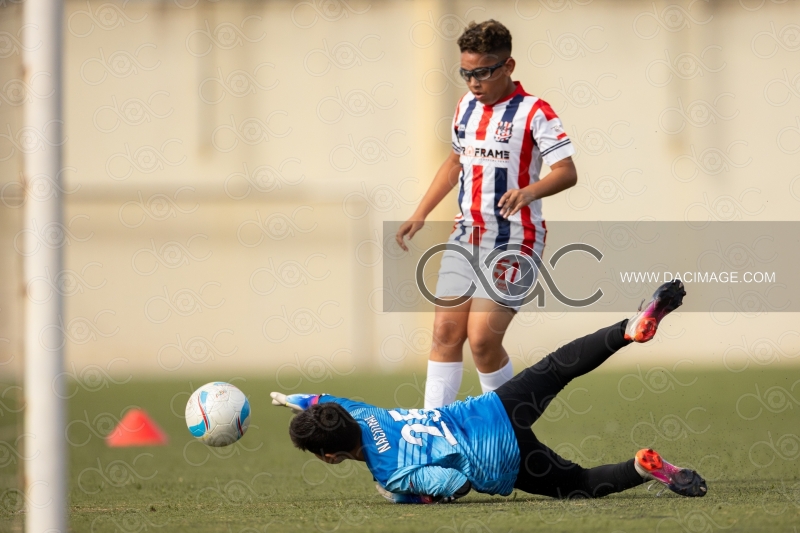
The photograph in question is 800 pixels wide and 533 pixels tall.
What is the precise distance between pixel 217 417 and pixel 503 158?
166 centimetres

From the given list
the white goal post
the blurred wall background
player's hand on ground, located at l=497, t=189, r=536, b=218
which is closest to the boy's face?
player's hand on ground, located at l=497, t=189, r=536, b=218

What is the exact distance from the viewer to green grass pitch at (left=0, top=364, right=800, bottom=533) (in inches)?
120

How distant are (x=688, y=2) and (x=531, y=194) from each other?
990cm

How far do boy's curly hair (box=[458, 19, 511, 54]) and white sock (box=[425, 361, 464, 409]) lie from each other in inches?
53.9

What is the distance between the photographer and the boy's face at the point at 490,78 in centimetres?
415

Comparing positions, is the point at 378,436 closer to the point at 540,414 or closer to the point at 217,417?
the point at 540,414

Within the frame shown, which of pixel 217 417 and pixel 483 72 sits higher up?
pixel 483 72

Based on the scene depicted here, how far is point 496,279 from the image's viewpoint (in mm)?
4246

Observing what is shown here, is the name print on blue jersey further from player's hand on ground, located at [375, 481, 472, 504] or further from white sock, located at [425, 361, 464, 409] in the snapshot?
white sock, located at [425, 361, 464, 409]

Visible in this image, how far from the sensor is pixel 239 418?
12.4ft

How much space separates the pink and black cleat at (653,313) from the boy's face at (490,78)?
1.22 meters

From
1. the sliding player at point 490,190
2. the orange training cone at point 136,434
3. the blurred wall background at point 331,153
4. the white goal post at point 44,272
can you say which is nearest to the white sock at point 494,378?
the sliding player at point 490,190

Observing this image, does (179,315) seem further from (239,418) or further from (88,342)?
(239,418)

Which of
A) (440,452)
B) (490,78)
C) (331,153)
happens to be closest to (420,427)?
(440,452)
